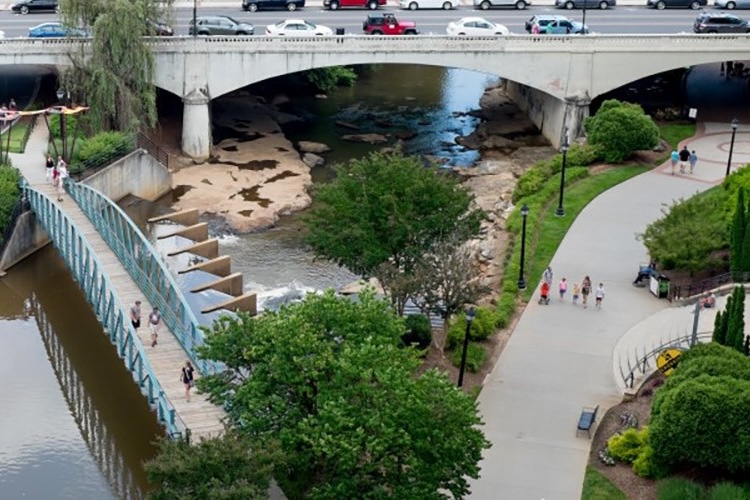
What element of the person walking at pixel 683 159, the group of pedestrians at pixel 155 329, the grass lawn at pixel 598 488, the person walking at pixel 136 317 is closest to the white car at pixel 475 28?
the person walking at pixel 683 159

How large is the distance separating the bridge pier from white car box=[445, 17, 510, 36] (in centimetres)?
1468

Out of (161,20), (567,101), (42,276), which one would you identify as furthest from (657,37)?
(42,276)

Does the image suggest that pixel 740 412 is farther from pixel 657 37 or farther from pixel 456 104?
pixel 456 104

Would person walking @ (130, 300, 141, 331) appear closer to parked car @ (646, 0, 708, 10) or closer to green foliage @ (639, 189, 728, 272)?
green foliage @ (639, 189, 728, 272)

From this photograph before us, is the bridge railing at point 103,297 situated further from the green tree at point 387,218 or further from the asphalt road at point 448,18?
the asphalt road at point 448,18

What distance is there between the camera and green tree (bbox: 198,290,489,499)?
34500mm

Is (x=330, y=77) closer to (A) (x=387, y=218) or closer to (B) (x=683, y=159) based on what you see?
(B) (x=683, y=159)

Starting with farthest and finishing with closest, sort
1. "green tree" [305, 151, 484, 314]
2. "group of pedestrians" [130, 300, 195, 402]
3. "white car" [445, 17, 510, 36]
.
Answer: "white car" [445, 17, 510, 36]
"green tree" [305, 151, 484, 314]
"group of pedestrians" [130, 300, 195, 402]

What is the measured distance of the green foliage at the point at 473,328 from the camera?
48.2 m

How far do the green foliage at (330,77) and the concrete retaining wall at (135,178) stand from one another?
20025 mm

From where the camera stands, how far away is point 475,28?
3054 inches

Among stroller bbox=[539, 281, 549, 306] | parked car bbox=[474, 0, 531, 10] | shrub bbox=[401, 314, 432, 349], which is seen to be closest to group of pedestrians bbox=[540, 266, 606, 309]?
stroller bbox=[539, 281, 549, 306]

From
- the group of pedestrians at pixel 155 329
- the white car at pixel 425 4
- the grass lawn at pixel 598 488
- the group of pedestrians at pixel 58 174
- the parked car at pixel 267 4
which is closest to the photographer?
the grass lawn at pixel 598 488

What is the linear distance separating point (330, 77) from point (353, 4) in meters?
5.59
